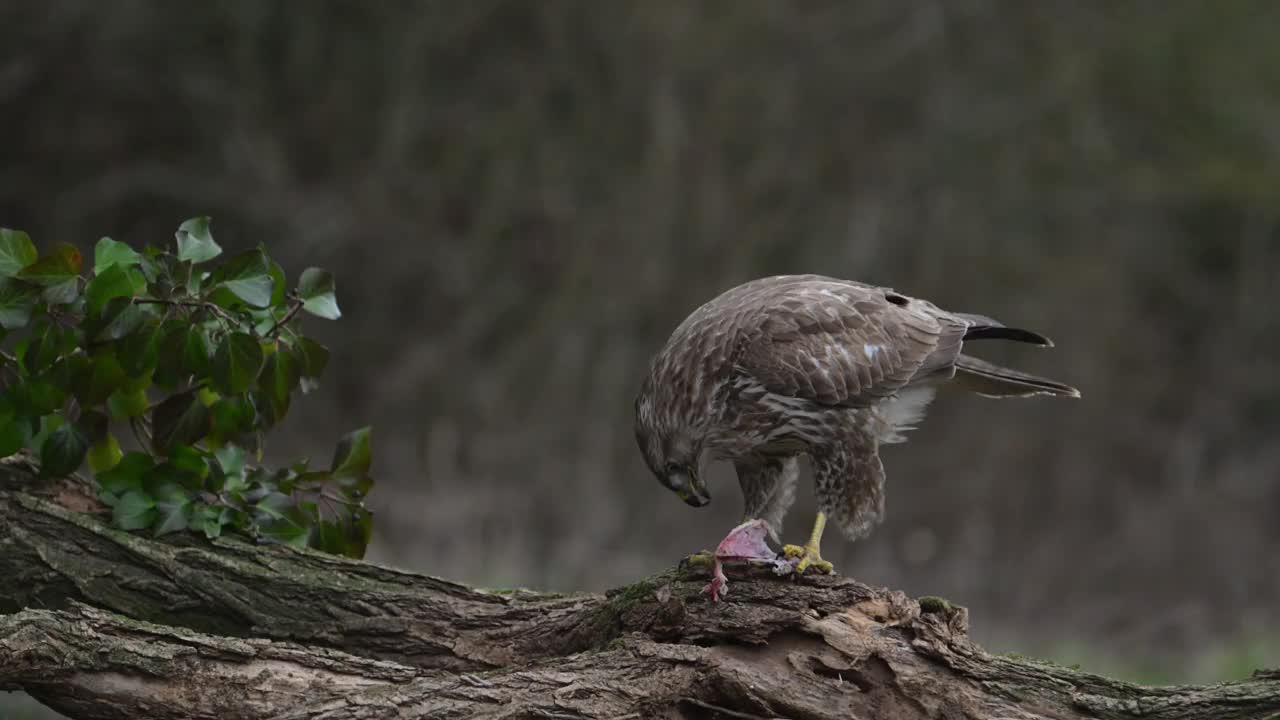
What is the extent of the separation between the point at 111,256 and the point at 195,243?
215mm

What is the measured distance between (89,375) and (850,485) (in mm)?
1974

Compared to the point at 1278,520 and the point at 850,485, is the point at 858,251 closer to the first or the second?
the point at 1278,520

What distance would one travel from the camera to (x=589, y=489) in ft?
24.7

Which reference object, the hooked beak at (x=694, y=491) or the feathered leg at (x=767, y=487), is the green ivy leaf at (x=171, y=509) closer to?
the hooked beak at (x=694, y=491)

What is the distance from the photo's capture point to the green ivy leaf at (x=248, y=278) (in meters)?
3.51

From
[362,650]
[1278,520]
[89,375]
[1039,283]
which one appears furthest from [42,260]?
[1278,520]

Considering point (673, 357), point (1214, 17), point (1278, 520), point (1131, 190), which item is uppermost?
point (1214, 17)

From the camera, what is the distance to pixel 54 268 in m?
3.48

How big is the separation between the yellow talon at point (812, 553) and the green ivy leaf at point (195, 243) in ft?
5.28

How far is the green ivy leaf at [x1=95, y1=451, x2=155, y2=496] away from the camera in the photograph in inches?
146

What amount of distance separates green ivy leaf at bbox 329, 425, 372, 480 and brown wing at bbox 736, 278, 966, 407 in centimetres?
110

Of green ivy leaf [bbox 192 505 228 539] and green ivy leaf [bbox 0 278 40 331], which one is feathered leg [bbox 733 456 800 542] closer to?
green ivy leaf [bbox 192 505 228 539]

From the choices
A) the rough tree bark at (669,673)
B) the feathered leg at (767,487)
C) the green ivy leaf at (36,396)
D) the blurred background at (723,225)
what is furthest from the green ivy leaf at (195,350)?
the blurred background at (723,225)

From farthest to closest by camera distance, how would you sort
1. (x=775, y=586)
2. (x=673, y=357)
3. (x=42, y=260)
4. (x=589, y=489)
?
(x=589, y=489), (x=673, y=357), (x=42, y=260), (x=775, y=586)
